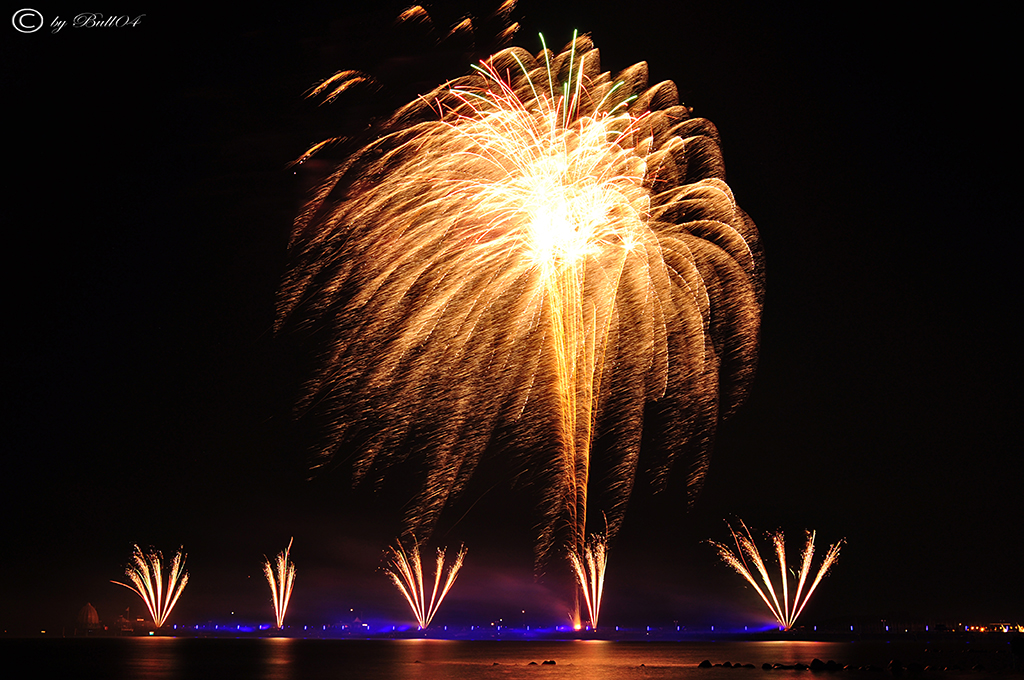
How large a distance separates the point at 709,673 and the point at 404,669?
16.8 m

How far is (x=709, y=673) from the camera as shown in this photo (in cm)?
4747

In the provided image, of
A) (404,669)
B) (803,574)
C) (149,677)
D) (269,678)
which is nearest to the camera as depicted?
(269,678)

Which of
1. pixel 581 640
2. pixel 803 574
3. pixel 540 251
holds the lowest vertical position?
pixel 581 640

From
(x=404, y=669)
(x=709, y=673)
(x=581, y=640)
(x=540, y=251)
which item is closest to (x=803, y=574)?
(x=709, y=673)

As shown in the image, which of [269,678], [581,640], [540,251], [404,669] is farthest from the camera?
[581,640]

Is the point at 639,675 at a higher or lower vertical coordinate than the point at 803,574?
lower

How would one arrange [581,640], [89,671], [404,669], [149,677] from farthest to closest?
[581,640]
[89,671]
[404,669]
[149,677]

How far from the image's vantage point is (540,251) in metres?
30.4

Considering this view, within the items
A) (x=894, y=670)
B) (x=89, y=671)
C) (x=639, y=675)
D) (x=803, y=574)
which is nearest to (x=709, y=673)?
(x=639, y=675)

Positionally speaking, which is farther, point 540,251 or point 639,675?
point 639,675

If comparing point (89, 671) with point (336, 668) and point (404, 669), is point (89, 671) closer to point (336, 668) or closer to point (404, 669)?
point (336, 668)

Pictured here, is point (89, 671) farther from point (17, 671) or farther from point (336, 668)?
point (336, 668)

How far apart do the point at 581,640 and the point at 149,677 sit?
81.6m

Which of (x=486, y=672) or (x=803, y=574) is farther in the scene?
(x=803, y=574)
